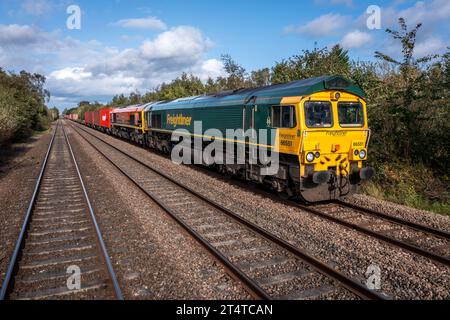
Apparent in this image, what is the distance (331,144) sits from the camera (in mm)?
8836

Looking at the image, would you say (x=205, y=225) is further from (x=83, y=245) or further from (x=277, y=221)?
(x=83, y=245)

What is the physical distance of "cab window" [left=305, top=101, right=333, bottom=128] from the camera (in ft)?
28.0

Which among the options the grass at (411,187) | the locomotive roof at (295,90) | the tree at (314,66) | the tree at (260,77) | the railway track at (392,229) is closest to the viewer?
the railway track at (392,229)

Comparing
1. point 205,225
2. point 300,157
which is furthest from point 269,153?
point 205,225

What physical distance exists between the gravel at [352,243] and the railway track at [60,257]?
352cm

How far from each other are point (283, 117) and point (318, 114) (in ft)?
3.01

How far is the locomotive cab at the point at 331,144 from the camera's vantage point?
848 cm

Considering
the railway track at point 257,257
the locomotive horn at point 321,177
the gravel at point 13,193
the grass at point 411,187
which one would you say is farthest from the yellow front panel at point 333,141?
the gravel at point 13,193

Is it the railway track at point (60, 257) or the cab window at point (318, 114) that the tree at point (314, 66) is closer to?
the cab window at point (318, 114)

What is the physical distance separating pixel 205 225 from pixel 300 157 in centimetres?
289

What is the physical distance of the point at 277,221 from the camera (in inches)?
314

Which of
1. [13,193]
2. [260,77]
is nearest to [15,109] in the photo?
[13,193]

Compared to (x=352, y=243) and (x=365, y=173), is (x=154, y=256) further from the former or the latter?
(x=365, y=173)
